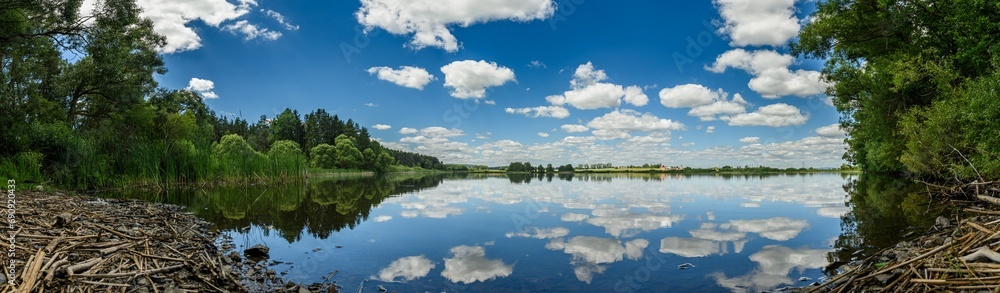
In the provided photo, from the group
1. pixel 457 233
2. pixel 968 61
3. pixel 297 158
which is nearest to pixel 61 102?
pixel 297 158

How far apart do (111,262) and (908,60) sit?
31757 mm

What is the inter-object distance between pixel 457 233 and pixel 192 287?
268 inches

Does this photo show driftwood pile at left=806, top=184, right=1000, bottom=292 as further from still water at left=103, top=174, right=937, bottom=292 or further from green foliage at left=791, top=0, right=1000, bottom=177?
green foliage at left=791, top=0, right=1000, bottom=177

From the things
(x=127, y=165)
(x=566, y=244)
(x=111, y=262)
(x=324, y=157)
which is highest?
(x=324, y=157)

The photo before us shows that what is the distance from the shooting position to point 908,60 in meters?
23.0

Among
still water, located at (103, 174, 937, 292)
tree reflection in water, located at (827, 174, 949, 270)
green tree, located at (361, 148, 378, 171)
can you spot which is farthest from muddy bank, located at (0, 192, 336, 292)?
green tree, located at (361, 148, 378, 171)

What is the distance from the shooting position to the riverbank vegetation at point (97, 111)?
18.6m

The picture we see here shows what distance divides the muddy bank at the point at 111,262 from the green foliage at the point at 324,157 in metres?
84.3

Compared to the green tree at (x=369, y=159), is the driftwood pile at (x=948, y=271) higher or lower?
lower

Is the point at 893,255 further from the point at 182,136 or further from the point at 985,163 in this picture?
the point at 182,136

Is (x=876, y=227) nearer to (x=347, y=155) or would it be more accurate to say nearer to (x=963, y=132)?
(x=963, y=132)

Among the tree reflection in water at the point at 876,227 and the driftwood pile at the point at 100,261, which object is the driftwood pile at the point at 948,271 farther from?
the driftwood pile at the point at 100,261

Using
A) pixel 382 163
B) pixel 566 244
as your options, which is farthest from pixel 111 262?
pixel 382 163

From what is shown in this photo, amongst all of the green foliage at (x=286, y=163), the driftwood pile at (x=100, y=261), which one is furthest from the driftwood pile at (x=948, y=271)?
the green foliage at (x=286, y=163)
